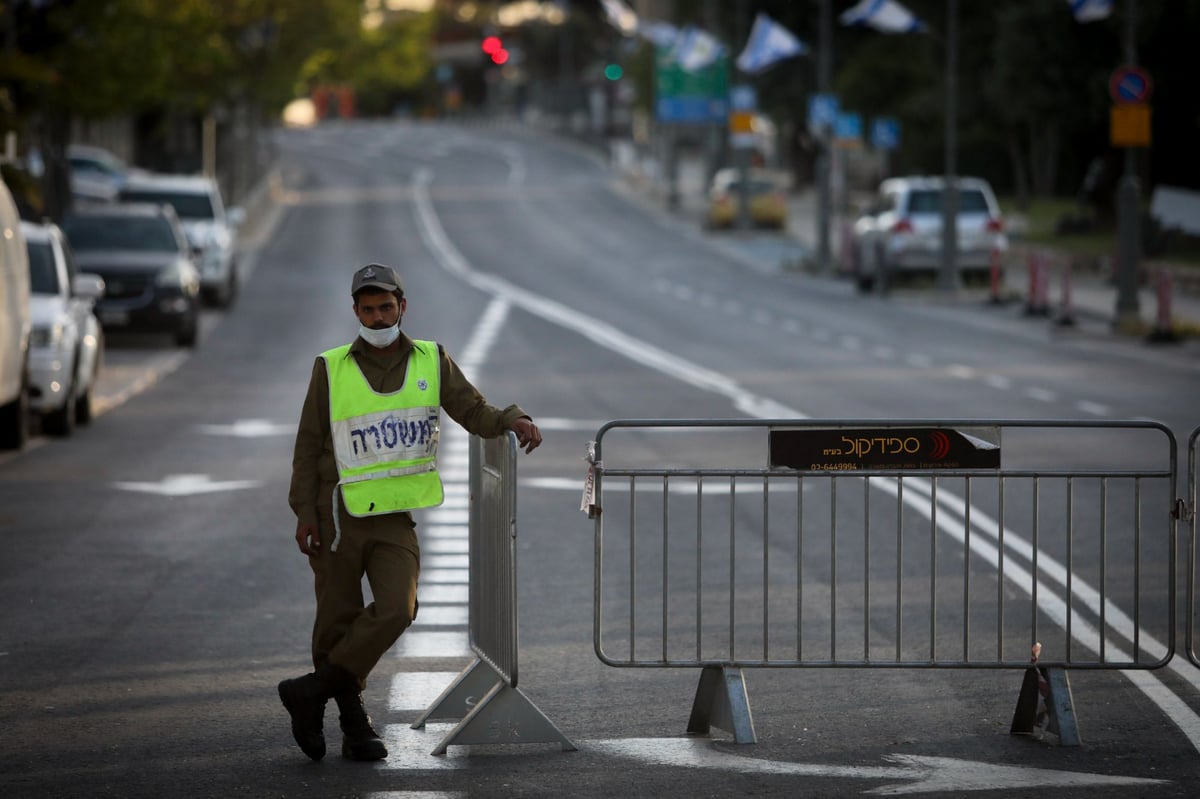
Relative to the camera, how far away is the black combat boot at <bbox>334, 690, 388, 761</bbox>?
7.52m

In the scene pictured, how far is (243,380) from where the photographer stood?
25391 mm

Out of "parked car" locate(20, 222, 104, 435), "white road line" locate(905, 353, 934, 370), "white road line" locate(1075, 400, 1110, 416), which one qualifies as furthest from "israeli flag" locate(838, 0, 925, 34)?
"parked car" locate(20, 222, 104, 435)

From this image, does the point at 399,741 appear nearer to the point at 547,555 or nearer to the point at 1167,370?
the point at 547,555

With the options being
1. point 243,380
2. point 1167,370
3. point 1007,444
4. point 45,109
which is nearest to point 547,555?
point 1007,444

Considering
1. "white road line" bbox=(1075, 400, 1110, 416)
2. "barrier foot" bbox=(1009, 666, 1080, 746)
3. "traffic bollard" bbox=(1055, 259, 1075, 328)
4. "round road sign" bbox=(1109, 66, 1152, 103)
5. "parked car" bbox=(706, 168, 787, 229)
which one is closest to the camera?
"barrier foot" bbox=(1009, 666, 1080, 746)

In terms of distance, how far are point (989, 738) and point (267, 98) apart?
6585 centimetres

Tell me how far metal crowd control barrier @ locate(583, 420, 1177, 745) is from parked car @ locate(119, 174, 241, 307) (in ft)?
67.6

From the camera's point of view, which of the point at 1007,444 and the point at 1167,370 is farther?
the point at 1167,370

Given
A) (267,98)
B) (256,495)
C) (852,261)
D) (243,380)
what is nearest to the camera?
(256,495)

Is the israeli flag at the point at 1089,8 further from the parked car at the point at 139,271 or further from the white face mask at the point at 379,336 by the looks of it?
the white face mask at the point at 379,336

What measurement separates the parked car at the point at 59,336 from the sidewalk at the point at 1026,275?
15.4 metres

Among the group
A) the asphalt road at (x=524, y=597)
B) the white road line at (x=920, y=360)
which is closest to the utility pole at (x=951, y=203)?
the asphalt road at (x=524, y=597)

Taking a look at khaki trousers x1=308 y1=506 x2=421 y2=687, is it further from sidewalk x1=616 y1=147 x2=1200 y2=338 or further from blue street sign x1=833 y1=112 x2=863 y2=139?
blue street sign x1=833 y1=112 x2=863 y2=139

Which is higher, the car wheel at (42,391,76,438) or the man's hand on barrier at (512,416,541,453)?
the man's hand on barrier at (512,416,541,453)
